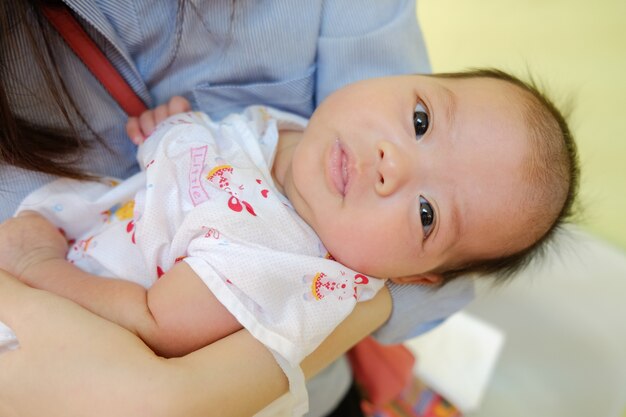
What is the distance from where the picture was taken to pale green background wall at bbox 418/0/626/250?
5.64ft

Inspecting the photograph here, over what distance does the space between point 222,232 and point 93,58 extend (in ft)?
1.07

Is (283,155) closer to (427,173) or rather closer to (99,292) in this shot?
(427,173)

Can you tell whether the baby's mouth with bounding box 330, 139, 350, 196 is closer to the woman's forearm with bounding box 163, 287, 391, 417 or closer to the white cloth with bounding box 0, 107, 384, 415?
the white cloth with bounding box 0, 107, 384, 415

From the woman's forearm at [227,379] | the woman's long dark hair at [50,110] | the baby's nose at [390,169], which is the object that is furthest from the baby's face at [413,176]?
the woman's long dark hair at [50,110]

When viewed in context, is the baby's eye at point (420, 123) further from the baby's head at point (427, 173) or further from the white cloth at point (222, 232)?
A: the white cloth at point (222, 232)

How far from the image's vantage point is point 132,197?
806mm

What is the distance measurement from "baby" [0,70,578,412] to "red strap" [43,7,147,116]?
0.12 ft

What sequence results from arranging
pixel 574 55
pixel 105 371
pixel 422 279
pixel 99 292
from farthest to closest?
pixel 574 55 < pixel 422 279 < pixel 99 292 < pixel 105 371

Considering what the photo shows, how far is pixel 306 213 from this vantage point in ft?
2.51

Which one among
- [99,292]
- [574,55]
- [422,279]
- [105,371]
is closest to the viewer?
[105,371]

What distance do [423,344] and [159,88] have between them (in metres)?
1.28

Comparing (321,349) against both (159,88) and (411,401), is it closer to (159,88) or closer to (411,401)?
(159,88)

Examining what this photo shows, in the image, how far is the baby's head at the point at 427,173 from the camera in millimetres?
722

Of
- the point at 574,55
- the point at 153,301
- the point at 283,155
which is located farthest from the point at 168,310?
the point at 574,55
